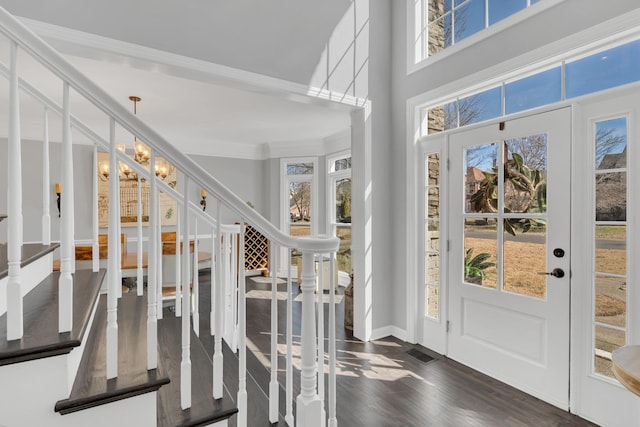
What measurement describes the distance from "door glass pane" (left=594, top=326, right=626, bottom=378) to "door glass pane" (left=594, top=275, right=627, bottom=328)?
5cm

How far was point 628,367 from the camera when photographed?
47.1 inches

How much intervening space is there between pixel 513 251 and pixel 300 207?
4.14 meters

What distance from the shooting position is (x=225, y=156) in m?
6.13

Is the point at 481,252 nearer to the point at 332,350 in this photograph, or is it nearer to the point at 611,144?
the point at 611,144

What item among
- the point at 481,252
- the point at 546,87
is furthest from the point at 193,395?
the point at 546,87

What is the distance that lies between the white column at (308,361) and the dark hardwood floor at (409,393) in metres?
0.26

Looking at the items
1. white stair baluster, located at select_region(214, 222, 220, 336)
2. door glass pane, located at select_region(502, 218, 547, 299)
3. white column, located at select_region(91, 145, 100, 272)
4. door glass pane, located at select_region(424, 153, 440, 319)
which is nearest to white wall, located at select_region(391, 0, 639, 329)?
door glass pane, located at select_region(424, 153, 440, 319)

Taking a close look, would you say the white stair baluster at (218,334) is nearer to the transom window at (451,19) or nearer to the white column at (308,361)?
the white column at (308,361)

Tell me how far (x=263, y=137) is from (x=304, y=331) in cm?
484

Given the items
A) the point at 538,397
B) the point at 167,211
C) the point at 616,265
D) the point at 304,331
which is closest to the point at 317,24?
the point at 304,331

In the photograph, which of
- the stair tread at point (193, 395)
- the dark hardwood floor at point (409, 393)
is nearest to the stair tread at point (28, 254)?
the stair tread at point (193, 395)

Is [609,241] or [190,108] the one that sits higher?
[190,108]

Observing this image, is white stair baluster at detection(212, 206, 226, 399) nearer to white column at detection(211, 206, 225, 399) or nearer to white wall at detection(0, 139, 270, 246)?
white column at detection(211, 206, 225, 399)

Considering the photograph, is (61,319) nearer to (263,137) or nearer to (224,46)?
(224,46)
